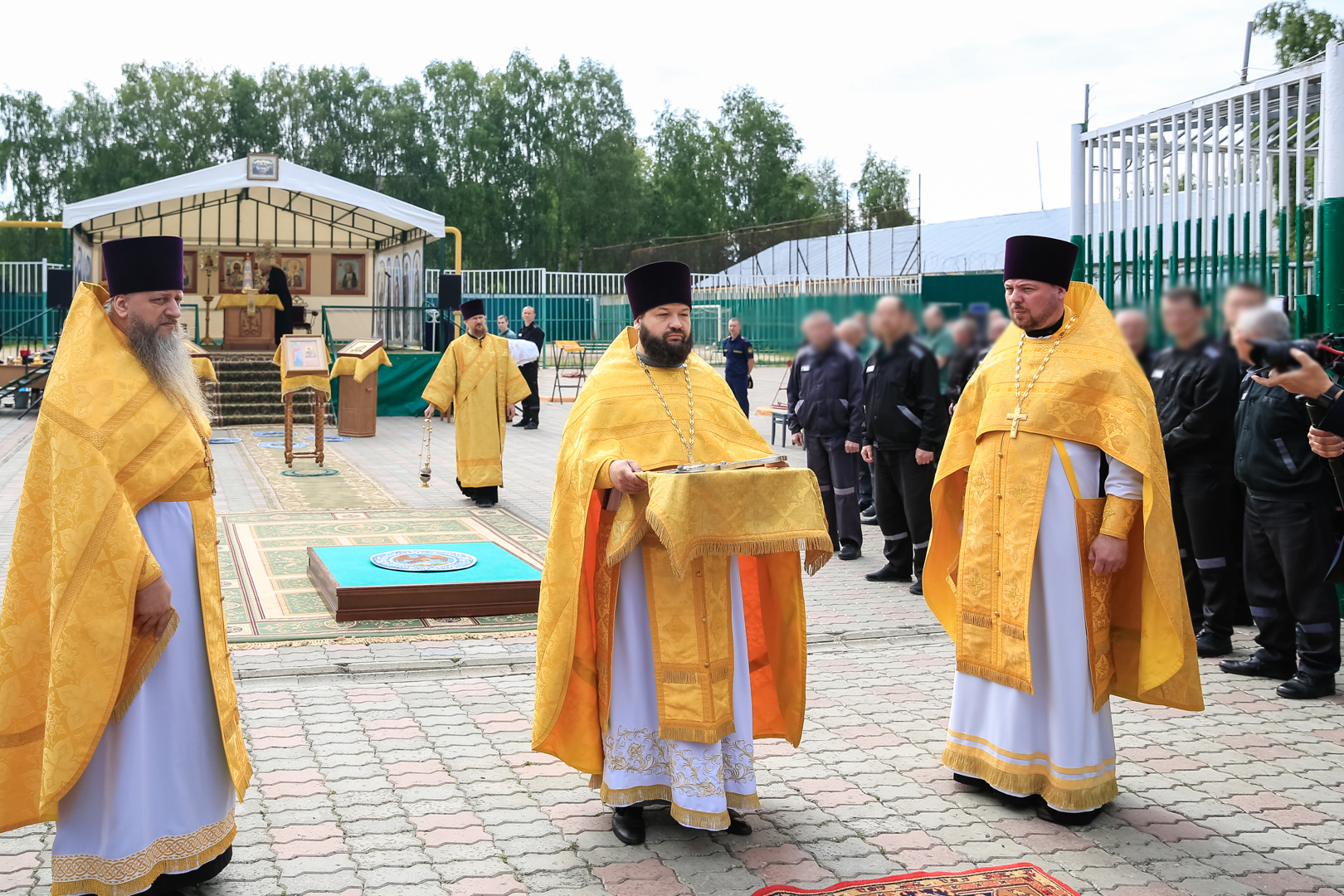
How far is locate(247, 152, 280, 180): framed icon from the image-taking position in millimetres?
18828

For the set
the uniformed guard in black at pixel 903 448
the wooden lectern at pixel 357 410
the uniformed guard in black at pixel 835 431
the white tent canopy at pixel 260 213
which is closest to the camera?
the uniformed guard in black at pixel 903 448

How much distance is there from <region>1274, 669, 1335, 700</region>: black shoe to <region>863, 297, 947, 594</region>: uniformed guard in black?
2.31m

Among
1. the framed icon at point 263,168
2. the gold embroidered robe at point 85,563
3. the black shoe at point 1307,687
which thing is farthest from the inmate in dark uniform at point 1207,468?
the framed icon at point 263,168

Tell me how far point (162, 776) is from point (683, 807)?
1462mm

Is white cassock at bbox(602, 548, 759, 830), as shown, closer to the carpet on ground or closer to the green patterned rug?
the carpet on ground

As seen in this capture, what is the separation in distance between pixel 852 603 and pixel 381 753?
3490 millimetres

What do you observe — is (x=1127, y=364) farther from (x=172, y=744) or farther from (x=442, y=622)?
(x=442, y=622)

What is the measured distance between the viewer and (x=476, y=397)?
10.5 meters

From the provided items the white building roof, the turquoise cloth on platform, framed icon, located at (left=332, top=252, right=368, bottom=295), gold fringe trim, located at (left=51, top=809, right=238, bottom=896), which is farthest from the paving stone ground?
the white building roof

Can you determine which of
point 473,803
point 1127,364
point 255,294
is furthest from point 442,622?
point 255,294

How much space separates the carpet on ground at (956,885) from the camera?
127 inches

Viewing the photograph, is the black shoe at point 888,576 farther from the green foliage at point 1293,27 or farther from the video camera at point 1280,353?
the green foliage at point 1293,27

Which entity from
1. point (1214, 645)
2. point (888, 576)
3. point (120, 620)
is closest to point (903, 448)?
point (888, 576)

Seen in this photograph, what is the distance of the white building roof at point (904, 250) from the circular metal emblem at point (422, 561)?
25.8 metres
